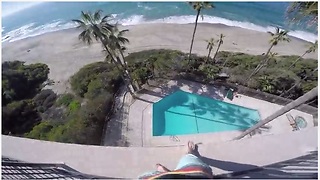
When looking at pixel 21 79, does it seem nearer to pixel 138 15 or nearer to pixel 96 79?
pixel 96 79

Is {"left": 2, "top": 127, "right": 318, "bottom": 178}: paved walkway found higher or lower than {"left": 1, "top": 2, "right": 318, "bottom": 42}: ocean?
lower

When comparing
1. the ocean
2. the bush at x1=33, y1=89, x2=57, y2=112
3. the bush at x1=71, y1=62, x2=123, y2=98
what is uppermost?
the ocean

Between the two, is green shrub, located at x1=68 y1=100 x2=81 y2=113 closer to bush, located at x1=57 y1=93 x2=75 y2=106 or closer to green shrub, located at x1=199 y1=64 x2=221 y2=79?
bush, located at x1=57 y1=93 x2=75 y2=106

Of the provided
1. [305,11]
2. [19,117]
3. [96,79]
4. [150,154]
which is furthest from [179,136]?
[305,11]

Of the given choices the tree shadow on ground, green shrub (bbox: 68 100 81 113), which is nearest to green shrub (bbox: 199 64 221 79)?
green shrub (bbox: 68 100 81 113)

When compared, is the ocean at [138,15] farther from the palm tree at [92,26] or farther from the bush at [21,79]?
the palm tree at [92,26]

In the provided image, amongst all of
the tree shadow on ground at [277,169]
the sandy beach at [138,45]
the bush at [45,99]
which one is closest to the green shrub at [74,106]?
the bush at [45,99]
